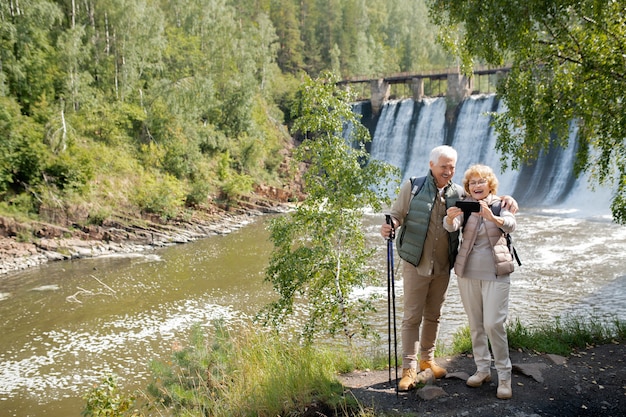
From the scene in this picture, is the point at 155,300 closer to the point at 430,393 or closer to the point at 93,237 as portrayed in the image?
the point at 93,237

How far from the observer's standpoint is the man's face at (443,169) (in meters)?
4.50

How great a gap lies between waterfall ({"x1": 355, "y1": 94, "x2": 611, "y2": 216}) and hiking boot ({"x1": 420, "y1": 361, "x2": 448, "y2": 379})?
16.7 metres

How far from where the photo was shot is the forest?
826 inches

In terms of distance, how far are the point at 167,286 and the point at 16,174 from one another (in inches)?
377

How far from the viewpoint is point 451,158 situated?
451cm

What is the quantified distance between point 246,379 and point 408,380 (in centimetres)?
157

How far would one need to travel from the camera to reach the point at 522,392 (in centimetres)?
448

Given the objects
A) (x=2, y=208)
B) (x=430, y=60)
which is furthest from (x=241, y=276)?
(x=430, y=60)

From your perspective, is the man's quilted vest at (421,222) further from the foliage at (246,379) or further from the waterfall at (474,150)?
the waterfall at (474,150)

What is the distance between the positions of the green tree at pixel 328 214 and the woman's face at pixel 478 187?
9.61 ft

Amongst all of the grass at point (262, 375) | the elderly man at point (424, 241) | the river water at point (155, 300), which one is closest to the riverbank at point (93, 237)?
the river water at point (155, 300)

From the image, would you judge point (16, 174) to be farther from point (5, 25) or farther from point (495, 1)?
point (495, 1)

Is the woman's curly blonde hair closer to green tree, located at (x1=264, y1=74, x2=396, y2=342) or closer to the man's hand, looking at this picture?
the man's hand

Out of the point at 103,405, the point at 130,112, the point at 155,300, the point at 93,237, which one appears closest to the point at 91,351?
the point at 155,300
